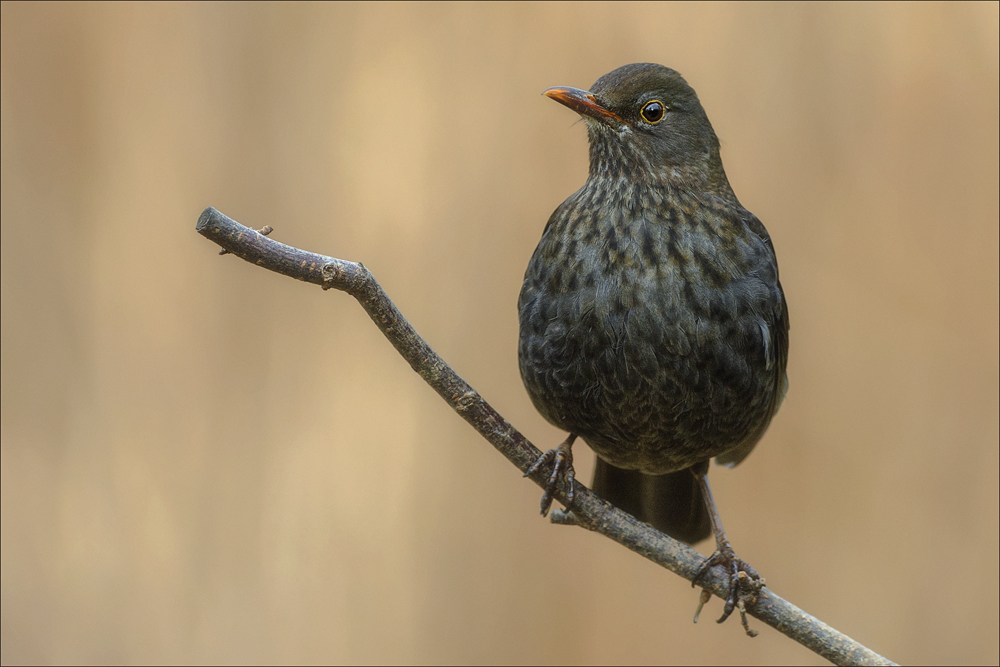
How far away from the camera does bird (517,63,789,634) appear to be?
257 cm

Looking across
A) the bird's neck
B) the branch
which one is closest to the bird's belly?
the branch

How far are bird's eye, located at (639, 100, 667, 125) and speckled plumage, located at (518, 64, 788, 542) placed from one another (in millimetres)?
15

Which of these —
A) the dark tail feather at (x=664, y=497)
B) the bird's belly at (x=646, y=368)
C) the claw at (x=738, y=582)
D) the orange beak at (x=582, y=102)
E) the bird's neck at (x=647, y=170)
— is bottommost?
the claw at (x=738, y=582)

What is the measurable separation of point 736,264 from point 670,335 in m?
0.31

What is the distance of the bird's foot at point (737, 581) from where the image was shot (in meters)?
2.85

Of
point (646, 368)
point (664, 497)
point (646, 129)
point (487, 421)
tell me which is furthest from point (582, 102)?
point (664, 497)

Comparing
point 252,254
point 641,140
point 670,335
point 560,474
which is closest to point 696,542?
point 560,474

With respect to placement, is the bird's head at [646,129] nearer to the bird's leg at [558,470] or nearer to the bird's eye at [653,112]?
the bird's eye at [653,112]

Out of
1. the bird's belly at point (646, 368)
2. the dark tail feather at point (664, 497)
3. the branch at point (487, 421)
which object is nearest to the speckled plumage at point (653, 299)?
the bird's belly at point (646, 368)

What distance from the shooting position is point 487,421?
94.7 inches

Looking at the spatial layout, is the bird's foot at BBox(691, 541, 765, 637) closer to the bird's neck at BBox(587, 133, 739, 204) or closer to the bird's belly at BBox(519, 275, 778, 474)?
the bird's belly at BBox(519, 275, 778, 474)

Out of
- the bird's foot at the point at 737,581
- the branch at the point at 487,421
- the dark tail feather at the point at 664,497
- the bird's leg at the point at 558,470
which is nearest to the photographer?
the branch at the point at 487,421

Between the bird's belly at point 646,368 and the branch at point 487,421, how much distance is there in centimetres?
22

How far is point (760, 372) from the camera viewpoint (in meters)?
2.71
